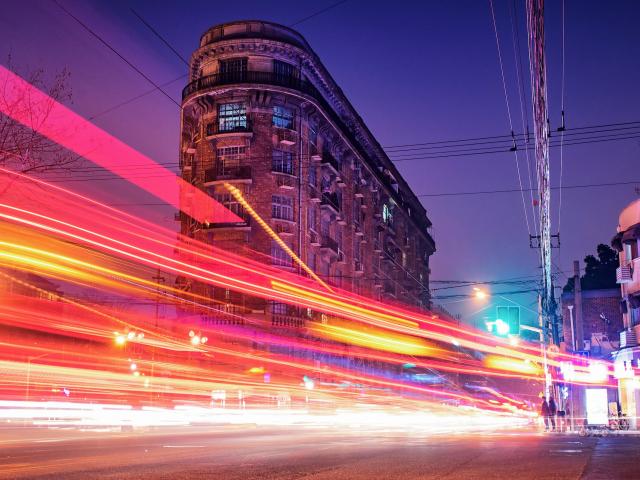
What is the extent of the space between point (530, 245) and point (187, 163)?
24.3 m

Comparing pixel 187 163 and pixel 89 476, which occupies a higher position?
pixel 187 163

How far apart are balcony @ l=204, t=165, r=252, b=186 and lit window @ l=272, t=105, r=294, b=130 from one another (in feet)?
12.9

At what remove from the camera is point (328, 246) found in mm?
57250

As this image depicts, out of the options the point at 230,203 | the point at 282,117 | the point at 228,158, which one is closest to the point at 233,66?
the point at 282,117

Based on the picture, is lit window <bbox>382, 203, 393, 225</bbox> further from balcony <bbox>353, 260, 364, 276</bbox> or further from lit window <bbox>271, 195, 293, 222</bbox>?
lit window <bbox>271, 195, 293, 222</bbox>

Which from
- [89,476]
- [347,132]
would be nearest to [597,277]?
[347,132]

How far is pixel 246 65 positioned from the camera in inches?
2057

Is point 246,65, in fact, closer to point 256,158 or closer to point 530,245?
point 256,158

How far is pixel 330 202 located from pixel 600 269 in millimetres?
34767

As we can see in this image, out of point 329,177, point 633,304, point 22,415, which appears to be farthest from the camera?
point 329,177

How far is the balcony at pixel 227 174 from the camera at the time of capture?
5169cm

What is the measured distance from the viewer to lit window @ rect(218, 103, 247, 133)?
5241 cm

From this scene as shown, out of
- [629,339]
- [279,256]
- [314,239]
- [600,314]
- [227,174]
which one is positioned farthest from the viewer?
[314,239]

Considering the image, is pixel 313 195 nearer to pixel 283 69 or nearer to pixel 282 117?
pixel 282 117
